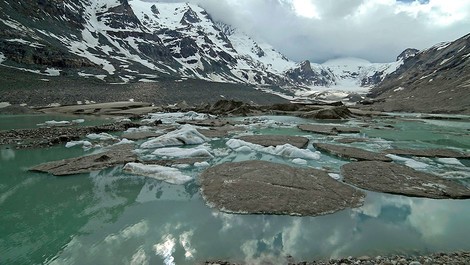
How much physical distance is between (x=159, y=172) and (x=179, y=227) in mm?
5199

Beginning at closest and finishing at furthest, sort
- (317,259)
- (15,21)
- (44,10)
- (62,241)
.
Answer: (317,259) < (62,241) < (15,21) < (44,10)

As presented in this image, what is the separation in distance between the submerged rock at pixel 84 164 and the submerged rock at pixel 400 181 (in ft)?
34.2

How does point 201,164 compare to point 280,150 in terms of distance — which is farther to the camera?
point 280,150

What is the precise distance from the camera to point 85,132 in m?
25.3

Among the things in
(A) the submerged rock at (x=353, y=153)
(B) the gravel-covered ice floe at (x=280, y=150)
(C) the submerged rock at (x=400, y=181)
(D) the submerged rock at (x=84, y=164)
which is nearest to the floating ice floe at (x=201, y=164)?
(D) the submerged rock at (x=84, y=164)

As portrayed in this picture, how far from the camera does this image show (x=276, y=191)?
10258 mm

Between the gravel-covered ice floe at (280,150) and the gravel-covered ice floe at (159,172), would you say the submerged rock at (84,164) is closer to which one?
the gravel-covered ice floe at (159,172)

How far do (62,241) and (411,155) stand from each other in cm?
1770

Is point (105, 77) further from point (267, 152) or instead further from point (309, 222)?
point (309, 222)

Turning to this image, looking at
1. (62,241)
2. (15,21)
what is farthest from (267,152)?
(15,21)

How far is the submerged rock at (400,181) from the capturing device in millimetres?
10620

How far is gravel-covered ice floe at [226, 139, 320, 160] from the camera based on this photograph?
16.6 metres

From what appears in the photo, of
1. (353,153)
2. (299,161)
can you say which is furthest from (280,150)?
(353,153)

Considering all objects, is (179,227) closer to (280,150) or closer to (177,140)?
(280,150)
